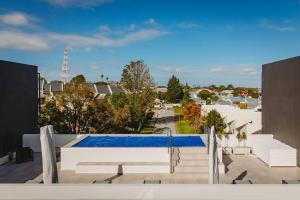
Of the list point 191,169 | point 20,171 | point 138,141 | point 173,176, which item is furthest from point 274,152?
point 20,171

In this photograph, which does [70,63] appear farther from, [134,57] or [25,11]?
[25,11]

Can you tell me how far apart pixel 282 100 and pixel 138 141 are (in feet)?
25.2

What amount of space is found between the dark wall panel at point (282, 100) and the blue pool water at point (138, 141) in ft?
13.6

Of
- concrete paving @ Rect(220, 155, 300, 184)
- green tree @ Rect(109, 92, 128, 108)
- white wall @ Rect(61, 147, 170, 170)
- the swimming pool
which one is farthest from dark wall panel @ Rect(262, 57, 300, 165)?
green tree @ Rect(109, 92, 128, 108)

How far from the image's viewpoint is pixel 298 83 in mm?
14609

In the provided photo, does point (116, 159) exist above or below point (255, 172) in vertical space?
above

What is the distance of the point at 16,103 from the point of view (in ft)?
57.0

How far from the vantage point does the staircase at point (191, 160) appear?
13.2 m

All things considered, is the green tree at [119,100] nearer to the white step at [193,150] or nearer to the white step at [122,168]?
the white step at [193,150]

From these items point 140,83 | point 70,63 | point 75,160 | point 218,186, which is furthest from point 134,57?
point 218,186

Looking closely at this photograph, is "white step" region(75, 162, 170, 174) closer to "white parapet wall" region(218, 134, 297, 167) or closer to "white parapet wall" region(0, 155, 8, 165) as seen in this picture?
"white parapet wall" region(0, 155, 8, 165)

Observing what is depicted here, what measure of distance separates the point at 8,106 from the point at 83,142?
4.17m

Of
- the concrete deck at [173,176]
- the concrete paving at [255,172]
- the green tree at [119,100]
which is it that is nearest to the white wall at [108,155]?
the concrete deck at [173,176]

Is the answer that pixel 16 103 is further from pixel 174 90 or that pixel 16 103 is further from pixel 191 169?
pixel 174 90
